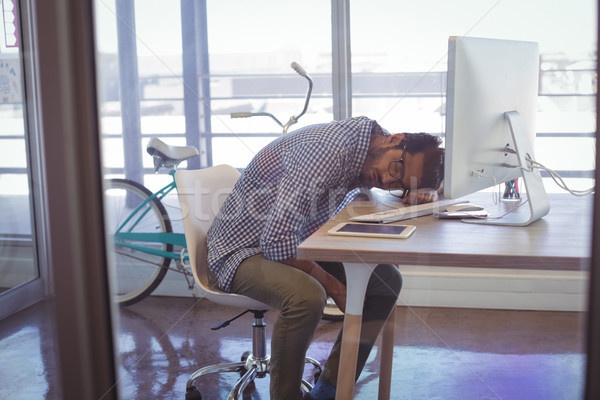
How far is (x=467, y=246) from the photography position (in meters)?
0.97

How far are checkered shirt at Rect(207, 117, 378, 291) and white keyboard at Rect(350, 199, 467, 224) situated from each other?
127 mm

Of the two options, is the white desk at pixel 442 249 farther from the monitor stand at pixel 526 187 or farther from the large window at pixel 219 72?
the large window at pixel 219 72

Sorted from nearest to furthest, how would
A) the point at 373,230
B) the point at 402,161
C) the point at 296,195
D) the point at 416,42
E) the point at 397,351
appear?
the point at 373,230 < the point at 296,195 < the point at 402,161 < the point at 397,351 < the point at 416,42

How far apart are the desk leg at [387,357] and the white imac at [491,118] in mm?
375

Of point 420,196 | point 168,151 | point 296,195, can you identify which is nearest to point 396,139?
point 420,196

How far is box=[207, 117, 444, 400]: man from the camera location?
3.99 feet

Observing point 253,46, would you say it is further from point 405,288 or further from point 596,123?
point 596,123

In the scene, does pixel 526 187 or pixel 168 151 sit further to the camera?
pixel 168 151

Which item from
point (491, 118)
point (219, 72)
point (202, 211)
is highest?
point (219, 72)

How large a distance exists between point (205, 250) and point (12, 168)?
1.00 metres

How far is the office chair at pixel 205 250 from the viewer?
4.55 feet

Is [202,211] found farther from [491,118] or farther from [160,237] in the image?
[160,237]

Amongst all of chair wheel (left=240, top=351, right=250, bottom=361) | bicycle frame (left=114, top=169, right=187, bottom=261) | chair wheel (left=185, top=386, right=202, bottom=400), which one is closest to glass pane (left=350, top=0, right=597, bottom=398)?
chair wheel (left=240, top=351, right=250, bottom=361)

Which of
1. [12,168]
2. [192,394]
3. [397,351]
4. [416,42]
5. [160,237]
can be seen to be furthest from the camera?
[160,237]
